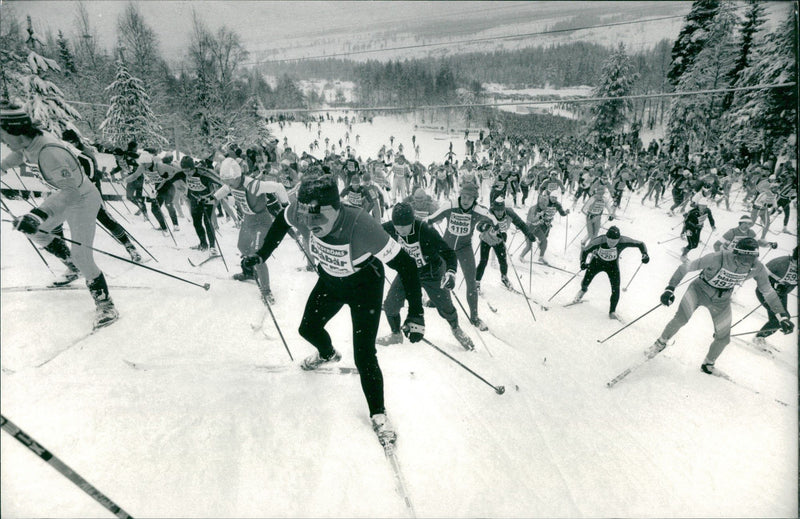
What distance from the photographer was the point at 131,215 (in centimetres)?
446

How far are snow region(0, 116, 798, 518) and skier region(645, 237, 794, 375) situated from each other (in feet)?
1.63

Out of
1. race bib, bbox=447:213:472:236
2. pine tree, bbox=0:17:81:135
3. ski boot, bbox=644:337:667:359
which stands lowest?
ski boot, bbox=644:337:667:359

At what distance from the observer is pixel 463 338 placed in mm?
4320

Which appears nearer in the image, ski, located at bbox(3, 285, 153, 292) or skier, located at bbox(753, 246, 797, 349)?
ski, located at bbox(3, 285, 153, 292)

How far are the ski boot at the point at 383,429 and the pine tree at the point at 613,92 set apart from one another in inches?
629

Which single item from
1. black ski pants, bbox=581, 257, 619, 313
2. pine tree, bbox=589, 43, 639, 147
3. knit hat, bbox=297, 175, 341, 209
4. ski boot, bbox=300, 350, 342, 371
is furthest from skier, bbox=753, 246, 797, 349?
pine tree, bbox=589, 43, 639, 147

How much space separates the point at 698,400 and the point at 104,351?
17.8 feet

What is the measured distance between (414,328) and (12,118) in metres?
2.72

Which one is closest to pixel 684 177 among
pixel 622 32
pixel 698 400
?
pixel 622 32

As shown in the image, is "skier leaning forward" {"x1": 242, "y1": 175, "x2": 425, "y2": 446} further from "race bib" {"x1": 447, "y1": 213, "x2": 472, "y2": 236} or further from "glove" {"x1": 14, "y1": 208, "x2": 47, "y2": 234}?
"race bib" {"x1": 447, "y1": 213, "x2": 472, "y2": 236}

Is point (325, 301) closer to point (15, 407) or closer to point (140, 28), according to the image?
point (15, 407)

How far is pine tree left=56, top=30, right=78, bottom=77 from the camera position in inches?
101

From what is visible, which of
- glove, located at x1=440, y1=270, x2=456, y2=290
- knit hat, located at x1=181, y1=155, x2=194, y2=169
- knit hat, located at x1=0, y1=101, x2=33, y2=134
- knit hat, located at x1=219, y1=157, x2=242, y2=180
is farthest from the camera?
knit hat, located at x1=181, y1=155, x2=194, y2=169

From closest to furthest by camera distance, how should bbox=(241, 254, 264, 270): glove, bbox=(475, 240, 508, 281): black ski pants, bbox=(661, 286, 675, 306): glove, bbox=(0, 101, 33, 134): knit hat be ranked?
bbox=(0, 101, 33, 134): knit hat < bbox=(241, 254, 264, 270): glove < bbox=(661, 286, 675, 306): glove < bbox=(475, 240, 508, 281): black ski pants
